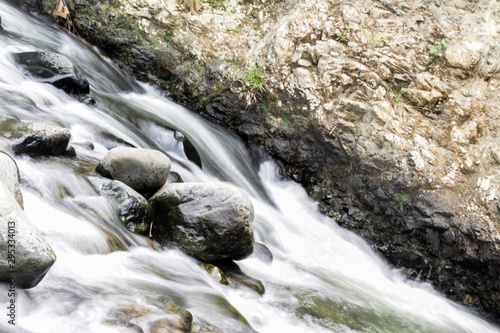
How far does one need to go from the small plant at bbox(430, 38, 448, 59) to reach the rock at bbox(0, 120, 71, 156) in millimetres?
5928

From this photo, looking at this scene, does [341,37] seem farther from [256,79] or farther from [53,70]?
[53,70]

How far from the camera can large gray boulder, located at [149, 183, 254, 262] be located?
406cm

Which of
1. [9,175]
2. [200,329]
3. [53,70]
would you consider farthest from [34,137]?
[200,329]

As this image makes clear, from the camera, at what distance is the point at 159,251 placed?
3.98 m

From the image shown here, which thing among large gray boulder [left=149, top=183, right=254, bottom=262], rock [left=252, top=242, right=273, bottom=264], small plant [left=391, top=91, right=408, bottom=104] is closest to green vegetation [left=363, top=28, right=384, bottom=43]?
small plant [left=391, top=91, right=408, bottom=104]

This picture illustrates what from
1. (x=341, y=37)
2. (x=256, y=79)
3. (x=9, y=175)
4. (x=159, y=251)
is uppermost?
(x=341, y=37)

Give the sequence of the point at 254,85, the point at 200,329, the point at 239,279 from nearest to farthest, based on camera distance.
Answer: the point at 200,329 → the point at 239,279 → the point at 254,85

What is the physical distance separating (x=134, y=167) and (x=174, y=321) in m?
2.03

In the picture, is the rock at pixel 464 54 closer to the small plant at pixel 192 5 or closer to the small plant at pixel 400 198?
the small plant at pixel 400 198

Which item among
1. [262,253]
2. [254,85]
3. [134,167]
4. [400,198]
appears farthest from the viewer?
[254,85]

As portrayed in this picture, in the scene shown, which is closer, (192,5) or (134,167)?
(134,167)

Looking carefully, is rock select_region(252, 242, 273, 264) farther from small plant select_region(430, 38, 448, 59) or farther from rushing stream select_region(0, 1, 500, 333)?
small plant select_region(430, 38, 448, 59)

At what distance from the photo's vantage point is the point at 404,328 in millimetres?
4785

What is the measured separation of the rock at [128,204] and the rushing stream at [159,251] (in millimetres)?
96
